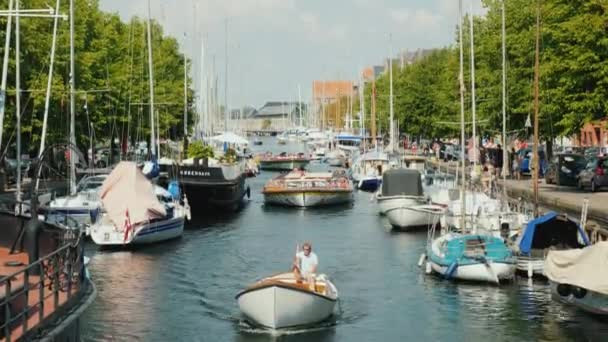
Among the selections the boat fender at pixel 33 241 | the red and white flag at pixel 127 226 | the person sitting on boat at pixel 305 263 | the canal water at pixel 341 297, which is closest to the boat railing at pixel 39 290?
the boat fender at pixel 33 241

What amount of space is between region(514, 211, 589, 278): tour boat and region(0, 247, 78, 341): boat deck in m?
21.4

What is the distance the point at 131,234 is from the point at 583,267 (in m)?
21.2

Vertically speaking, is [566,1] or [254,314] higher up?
[566,1]

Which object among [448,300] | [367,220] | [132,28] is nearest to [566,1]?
[367,220]

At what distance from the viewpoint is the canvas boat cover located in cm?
5675

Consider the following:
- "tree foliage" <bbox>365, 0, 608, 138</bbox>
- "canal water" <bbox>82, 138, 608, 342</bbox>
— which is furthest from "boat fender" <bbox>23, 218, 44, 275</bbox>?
"tree foliage" <bbox>365, 0, 608, 138</bbox>

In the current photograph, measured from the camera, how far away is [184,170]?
6212cm

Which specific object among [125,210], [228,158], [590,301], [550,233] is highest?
[228,158]

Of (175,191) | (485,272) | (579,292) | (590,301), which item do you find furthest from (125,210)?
(590,301)

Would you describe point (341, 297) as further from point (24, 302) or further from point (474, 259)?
point (24, 302)

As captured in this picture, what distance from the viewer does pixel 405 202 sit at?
178ft

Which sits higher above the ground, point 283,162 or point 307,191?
point 283,162

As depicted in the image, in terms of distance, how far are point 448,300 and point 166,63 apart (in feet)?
233

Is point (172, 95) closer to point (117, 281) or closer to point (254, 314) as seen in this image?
point (117, 281)
